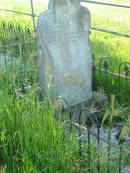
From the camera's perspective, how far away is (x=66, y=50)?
4.26 metres

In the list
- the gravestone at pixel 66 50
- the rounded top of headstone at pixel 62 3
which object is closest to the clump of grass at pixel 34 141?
the gravestone at pixel 66 50

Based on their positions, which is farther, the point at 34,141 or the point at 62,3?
the point at 62,3

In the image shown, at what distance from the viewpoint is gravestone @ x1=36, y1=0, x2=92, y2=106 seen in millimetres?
4023

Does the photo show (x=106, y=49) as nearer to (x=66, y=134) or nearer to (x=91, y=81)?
(x=91, y=81)

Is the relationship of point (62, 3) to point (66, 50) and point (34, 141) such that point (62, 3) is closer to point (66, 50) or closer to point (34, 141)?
point (66, 50)

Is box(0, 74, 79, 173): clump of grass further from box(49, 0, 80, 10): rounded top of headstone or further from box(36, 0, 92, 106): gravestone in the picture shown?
box(49, 0, 80, 10): rounded top of headstone

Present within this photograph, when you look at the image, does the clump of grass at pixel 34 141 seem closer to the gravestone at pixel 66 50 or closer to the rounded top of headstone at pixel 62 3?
the gravestone at pixel 66 50

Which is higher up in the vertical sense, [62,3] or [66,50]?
[62,3]

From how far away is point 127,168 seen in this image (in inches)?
129

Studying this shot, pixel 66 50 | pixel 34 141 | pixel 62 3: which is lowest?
pixel 34 141

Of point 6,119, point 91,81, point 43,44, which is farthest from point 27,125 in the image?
point 91,81

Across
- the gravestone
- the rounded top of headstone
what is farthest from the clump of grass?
the rounded top of headstone

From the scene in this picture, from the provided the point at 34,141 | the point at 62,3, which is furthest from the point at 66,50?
the point at 34,141

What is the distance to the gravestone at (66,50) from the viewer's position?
4.02 meters
